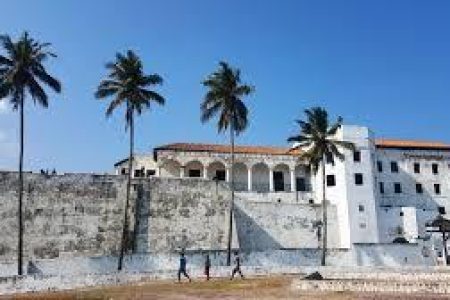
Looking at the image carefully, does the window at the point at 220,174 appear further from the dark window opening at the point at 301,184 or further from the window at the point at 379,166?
the window at the point at 379,166

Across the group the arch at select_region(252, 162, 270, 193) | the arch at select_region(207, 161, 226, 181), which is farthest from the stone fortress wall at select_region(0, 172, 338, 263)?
the arch at select_region(207, 161, 226, 181)

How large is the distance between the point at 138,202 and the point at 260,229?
45.1 feet

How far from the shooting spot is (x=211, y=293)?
32.2m

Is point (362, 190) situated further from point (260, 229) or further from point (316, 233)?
point (260, 229)

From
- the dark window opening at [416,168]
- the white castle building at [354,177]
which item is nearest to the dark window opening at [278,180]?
the white castle building at [354,177]

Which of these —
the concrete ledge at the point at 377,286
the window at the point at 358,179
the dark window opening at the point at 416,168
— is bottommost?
the concrete ledge at the point at 377,286

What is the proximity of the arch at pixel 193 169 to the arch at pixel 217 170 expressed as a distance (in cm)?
110

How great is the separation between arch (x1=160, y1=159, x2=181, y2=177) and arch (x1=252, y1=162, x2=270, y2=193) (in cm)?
950

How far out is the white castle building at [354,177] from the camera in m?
71.8

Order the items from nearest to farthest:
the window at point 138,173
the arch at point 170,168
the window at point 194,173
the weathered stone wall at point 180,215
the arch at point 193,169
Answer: the weathered stone wall at point 180,215 < the arch at point 170,168 < the window at point 138,173 < the arch at point 193,169 < the window at point 194,173

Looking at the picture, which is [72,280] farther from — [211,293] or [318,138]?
[318,138]

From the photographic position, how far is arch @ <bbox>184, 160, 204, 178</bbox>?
7438cm

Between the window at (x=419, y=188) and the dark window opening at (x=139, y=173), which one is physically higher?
the dark window opening at (x=139, y=173)

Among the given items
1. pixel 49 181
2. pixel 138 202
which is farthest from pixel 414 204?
pixel 49 181
